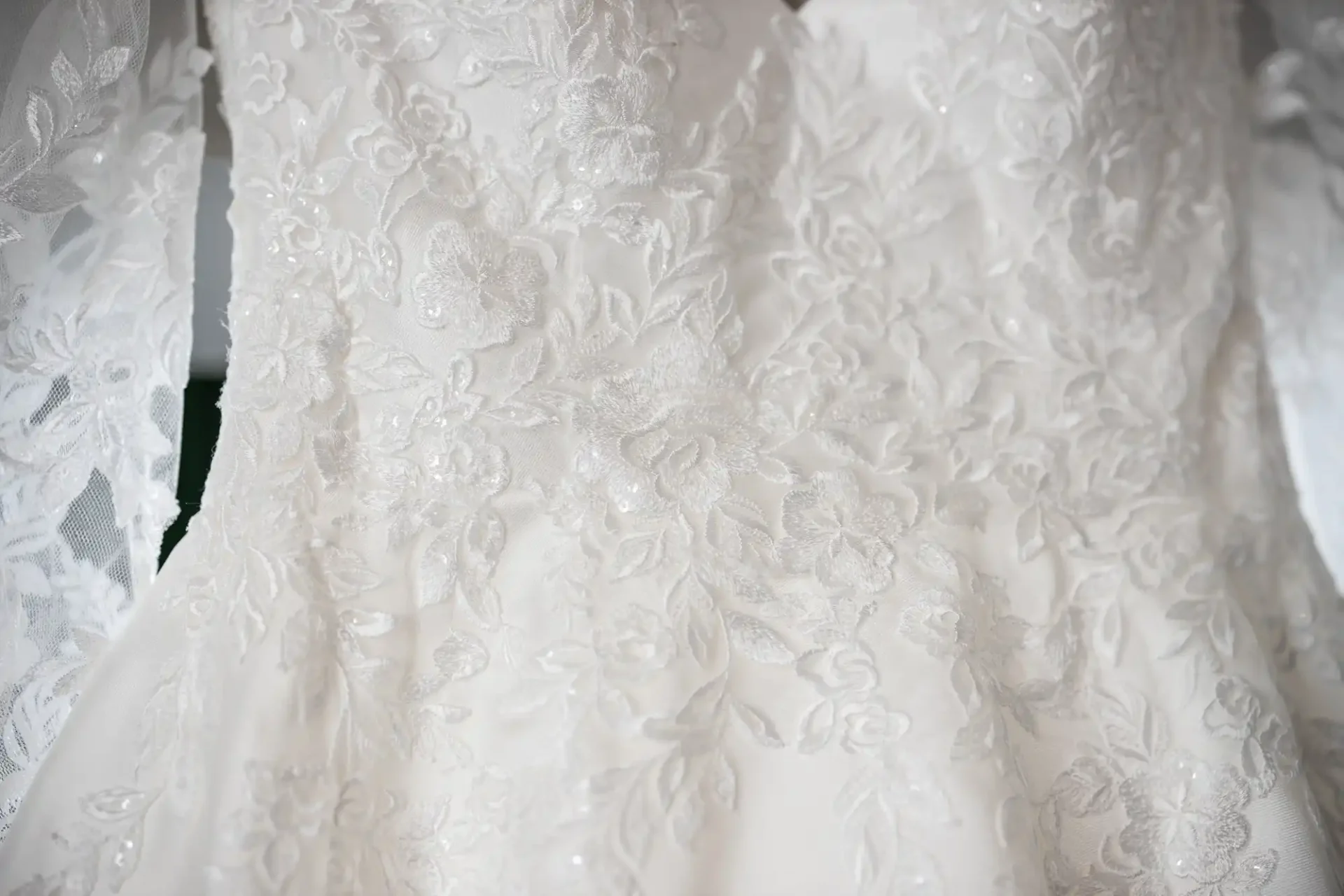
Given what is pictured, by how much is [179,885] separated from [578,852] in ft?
0.71

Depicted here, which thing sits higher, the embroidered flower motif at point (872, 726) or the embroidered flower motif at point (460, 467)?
the embroidered flower motif at point (460, 467)

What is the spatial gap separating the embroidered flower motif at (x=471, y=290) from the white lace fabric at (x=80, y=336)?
0.64 feet

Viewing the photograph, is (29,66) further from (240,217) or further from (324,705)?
(324,705)

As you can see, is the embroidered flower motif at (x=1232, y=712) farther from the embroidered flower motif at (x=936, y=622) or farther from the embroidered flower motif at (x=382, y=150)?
the embroidered flower motif at (x=382, y=150)

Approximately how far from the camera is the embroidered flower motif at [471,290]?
606 millimetres

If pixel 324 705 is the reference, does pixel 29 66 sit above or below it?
above

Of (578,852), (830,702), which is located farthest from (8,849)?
(830,702)

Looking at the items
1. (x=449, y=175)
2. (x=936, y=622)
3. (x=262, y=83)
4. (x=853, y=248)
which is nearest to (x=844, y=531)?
(x=936, y=622)

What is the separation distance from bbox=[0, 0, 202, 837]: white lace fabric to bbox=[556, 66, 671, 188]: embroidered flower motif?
28 cm

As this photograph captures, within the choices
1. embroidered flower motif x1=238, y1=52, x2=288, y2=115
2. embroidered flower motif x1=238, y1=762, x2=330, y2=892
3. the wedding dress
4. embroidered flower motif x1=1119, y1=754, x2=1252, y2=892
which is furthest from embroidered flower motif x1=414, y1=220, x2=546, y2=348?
embroidered flower motif x1=1119, y1=754, x2=1252, y2=892

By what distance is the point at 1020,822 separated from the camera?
565mm

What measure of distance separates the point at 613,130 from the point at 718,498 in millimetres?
246

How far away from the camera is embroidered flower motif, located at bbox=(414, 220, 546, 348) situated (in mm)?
606

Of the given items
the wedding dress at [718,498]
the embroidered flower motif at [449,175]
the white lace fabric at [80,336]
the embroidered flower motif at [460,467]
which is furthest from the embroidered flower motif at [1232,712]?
the white lace fabric at [80,336]
